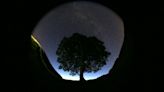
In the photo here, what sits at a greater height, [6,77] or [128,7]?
[128,7]

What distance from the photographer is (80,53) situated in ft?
55.0

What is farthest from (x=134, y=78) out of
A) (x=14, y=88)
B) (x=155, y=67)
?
(x=14, y=88)

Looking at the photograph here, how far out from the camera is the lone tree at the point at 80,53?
1527cm

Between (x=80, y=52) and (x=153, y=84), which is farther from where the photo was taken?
(x=80, y=52)

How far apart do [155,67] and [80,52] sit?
478 inches

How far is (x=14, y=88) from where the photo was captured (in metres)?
4.70

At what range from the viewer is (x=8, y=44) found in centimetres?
447

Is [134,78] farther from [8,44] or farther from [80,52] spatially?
[80,52]

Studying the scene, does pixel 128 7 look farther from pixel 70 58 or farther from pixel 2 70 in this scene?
pixel 70 58

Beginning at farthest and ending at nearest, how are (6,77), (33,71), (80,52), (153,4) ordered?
1. (80,52)
2. (33,71)
3. (6,77)
4. (153,4)

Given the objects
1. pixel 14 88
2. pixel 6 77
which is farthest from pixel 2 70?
pixel 14 88

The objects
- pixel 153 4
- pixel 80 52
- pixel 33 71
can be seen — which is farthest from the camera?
pixel 80 52

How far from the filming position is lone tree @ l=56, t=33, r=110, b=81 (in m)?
15.3

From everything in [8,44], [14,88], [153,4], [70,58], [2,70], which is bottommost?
[14,88]
